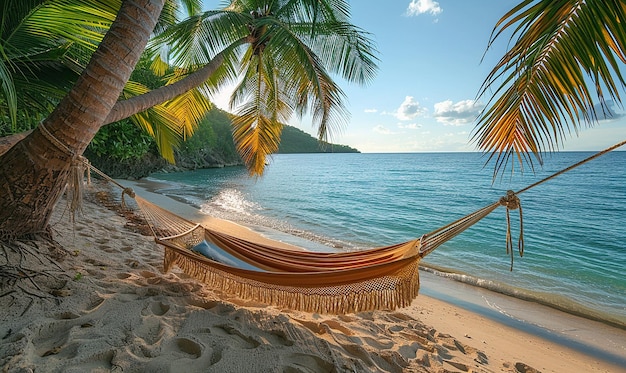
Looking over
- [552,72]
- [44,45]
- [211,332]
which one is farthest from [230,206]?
[552,72]

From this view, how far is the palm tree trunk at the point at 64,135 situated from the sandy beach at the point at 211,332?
0.24 m

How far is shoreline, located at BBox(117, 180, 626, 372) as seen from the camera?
7.60 feet

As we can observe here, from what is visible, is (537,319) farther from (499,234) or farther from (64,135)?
(499,234)

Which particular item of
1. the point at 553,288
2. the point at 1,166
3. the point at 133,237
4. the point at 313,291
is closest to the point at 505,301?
the point at 553,288

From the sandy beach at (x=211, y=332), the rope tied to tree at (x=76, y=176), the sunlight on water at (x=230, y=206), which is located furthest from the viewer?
the sunlight on water at (x=230, y=206)

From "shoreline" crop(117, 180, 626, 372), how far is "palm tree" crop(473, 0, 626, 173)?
1639mm

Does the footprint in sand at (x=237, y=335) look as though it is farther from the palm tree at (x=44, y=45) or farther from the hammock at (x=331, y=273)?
the palm tree at (x=44, y=45)

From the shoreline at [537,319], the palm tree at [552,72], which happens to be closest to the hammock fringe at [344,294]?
the palm tree at [552,72]

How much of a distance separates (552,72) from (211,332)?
A: 1.95 meters

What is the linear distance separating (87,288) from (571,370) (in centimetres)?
279

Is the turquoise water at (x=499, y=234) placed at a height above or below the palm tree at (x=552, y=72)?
below

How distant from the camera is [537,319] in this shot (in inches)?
106

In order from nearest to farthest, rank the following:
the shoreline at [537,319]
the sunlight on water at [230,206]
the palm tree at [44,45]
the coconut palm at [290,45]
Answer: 1. the palm tree at [44,45]
2. the shoreline at [537,319]
3. the coconut palm at [290,45]
4. the sunlight on water at [230,206]

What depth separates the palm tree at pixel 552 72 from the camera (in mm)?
1190
